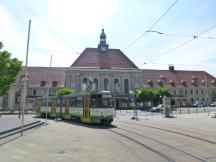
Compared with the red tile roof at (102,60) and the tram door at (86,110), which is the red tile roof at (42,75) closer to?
the red tile roof at (102,60)

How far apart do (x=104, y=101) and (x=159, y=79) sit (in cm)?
6655

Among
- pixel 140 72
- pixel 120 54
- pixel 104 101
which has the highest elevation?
pixel 120 54

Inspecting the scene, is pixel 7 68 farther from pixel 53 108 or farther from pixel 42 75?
pixel 42 75

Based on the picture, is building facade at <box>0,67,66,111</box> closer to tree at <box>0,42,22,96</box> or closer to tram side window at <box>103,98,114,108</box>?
tree at <box>0,42,22,96</box>

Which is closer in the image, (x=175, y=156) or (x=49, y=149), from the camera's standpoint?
(x=175, y=156)

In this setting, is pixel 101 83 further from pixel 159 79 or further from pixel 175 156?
pixel 175 156

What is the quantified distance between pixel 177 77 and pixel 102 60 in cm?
2531

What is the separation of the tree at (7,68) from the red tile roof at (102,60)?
52349 millimetres

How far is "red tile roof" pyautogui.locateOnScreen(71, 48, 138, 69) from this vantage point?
80.2 m

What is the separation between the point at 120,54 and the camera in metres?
83.8

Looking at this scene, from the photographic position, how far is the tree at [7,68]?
23575 mm

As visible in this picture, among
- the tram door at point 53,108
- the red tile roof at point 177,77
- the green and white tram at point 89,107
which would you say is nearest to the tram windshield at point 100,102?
the green and white tram at point 89,107

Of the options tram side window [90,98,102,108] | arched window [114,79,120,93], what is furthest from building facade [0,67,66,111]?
tram side window [90,98,102,108]

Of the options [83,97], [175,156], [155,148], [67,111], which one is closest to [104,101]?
[83,97]
